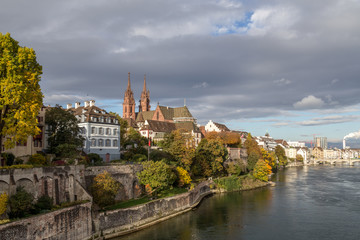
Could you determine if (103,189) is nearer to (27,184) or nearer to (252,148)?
(27,184)

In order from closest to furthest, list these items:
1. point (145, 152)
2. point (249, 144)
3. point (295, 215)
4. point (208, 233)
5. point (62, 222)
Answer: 1. point (62, 222)
2. point (208, 233)
3. point (295, 215)
4. point (145, 152)
5. point (249, 144)

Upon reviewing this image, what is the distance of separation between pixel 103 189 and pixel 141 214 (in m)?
6.33

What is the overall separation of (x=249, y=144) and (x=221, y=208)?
59795 millimetres

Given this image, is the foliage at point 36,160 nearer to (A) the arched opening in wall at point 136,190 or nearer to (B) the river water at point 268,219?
(B) the river water at point 268,219

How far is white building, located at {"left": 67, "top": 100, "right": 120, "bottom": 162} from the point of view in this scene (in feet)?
193

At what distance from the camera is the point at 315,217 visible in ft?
157

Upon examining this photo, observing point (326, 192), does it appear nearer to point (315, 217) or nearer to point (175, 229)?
point (315, 217)

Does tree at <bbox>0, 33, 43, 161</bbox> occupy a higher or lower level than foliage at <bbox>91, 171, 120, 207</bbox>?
higher

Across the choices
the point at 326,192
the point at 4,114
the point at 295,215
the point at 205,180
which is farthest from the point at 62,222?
the point at 326,192

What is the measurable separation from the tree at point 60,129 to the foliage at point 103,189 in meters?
11.4

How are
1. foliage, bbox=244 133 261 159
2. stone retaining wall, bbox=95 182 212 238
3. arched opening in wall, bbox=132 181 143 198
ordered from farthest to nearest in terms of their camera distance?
foliage, bbox=244 133 261 159 → arched opening in wall, bbox=132 181 143 198 → stone retaining wall, bbox=95 182 212 238

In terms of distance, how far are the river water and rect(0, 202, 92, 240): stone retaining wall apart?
219 inches

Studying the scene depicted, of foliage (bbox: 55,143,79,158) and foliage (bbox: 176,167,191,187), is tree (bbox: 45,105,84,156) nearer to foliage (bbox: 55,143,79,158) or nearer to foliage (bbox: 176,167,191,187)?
foliage (bbox: 55,143,79,158)

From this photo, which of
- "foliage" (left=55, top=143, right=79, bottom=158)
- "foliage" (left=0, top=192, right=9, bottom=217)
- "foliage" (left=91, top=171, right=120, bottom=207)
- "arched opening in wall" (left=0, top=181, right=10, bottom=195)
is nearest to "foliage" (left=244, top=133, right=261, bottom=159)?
"foliage" (left=55, top=143, right=79, bottom=158)
